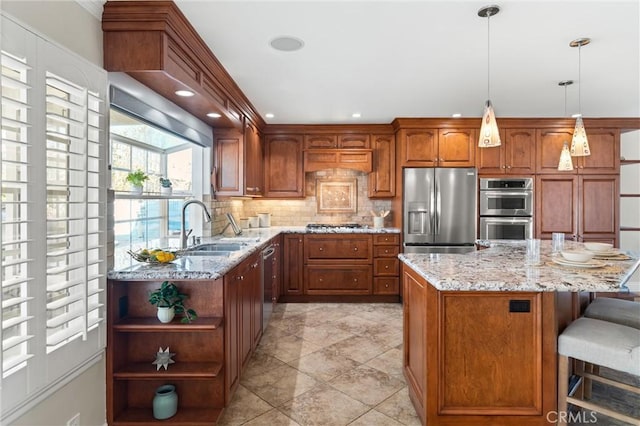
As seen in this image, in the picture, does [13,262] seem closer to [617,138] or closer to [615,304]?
[615,304]

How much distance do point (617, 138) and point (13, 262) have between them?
600cm

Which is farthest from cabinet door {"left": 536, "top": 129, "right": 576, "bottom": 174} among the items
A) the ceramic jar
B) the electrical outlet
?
the electrical outlet

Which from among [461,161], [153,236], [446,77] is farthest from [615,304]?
[153,236]

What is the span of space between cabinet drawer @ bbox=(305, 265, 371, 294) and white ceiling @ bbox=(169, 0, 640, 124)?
203 centimetres

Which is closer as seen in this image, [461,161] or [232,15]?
[232,15]

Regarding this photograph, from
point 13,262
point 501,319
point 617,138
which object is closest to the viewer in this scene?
point 13,262

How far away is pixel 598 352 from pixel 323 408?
1.52 meters

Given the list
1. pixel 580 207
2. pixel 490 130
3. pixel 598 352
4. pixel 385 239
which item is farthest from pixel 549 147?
pixel 598 352

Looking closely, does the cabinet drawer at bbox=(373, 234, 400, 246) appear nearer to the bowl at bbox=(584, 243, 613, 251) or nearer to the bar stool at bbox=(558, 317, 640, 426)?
the bowl at bbox=(584, 243, 613, 251)

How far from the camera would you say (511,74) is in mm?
2922

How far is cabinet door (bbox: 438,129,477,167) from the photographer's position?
14.7 feet

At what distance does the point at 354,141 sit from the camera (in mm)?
4805

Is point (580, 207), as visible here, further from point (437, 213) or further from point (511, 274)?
point (511, 274)

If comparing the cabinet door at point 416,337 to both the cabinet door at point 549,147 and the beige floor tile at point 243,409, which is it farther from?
the cabinet door at point 549,147
